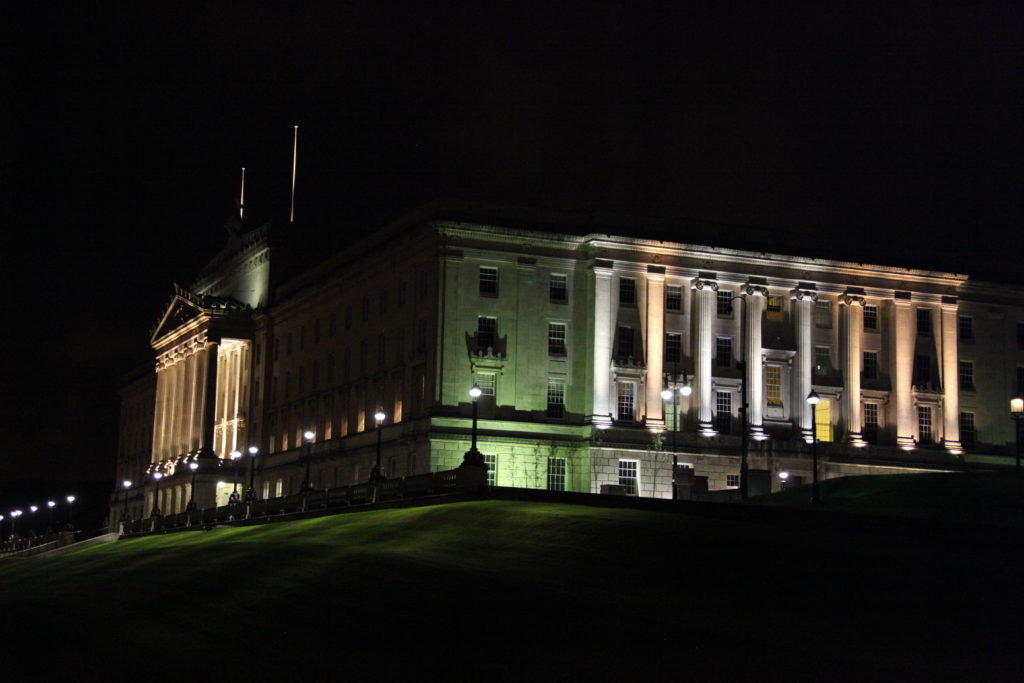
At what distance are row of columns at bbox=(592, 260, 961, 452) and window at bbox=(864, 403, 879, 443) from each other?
84 centimetres

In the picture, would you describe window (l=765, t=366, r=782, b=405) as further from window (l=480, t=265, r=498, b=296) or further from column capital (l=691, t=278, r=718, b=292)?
window (l=480, t=265, r=498, b=296)

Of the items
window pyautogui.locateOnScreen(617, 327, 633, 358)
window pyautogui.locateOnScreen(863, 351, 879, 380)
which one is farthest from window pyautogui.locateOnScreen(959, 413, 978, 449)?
window pyautogui.locateOnScreen(617, 327, 633, 358)

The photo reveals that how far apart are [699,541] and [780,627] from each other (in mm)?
10230

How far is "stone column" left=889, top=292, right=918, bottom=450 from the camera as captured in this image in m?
104

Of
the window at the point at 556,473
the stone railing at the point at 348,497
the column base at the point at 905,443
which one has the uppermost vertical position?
the column base at the point at 905,443

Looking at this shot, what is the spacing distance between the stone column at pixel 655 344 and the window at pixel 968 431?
73.0 feet

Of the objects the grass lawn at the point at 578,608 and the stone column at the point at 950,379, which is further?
the stone column at the point at 950,379

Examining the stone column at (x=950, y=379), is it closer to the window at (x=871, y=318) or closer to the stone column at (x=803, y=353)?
the window at (x=871, y=318)

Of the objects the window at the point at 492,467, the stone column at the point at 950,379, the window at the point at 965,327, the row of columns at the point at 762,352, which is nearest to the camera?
the window at the point at 492,467

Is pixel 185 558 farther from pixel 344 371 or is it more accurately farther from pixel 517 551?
pixel 344 371

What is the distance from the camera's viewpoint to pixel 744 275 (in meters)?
102

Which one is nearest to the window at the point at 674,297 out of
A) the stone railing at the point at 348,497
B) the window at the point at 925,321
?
the window at the point at 925,321

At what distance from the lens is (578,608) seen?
1542 inches

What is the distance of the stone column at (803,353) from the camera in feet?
334
